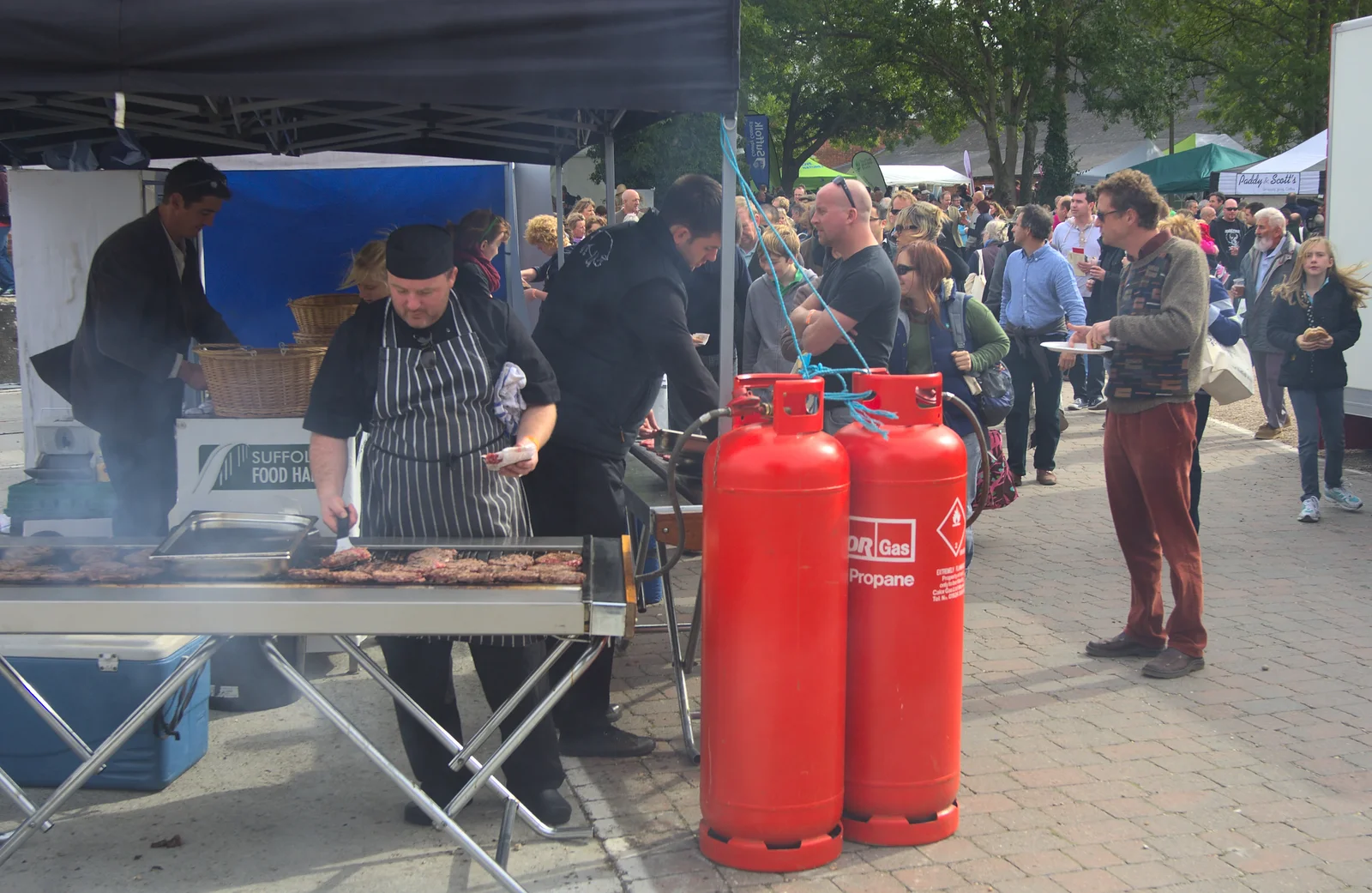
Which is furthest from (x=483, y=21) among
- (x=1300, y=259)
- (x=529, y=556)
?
(x=1300, y=259)

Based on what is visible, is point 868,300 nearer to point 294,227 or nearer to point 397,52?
point 397,52

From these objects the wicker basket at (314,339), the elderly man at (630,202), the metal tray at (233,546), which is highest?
the elderly man at (630,202)

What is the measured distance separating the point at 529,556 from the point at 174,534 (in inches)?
39.6

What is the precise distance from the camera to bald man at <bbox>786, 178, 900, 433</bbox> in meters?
4.61

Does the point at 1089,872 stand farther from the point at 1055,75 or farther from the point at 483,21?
the point at 1055,75

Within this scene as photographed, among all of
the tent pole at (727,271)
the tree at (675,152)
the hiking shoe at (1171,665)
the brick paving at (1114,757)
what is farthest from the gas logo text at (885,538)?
the tree at (675,152)

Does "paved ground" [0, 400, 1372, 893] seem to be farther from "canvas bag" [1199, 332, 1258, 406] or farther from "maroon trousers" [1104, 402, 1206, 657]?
"canvas bag" [1199, 332, 1258, 406]

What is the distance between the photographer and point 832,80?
40.7 m

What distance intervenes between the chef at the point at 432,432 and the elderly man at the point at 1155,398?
256 centimetres

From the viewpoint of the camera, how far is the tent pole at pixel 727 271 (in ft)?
13.0

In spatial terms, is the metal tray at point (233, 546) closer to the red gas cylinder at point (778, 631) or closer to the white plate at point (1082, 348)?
the red gas cylinder at point (778, 631)

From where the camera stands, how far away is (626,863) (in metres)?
3.69

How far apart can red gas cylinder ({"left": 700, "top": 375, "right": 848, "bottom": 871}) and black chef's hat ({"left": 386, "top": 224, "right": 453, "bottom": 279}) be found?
98cm

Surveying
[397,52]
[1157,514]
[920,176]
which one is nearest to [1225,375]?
[1157,514]
